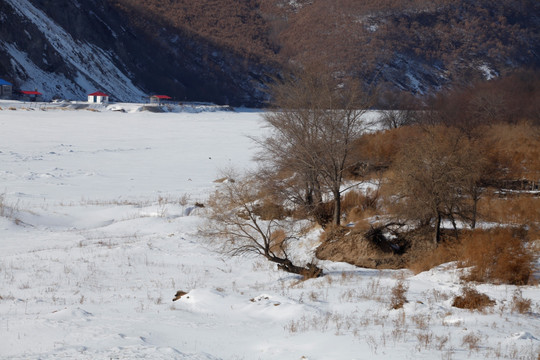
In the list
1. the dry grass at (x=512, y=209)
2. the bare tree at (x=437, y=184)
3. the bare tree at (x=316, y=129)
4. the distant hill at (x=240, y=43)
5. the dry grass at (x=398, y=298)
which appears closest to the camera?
the dry grass at (x=398, y=298)

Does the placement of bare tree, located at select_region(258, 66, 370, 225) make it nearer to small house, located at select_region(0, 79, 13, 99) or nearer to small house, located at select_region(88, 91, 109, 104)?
small house, located at select_region(0, 79, 13, 99)

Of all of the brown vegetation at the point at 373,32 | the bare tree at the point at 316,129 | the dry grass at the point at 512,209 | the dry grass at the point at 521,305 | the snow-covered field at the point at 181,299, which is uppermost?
the brown vegetation at the point at 373,32

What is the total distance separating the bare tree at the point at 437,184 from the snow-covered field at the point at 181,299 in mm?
1786

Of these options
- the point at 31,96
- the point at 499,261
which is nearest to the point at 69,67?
the point at 31,96

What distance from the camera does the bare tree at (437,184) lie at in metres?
12.4

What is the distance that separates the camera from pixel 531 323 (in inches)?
309

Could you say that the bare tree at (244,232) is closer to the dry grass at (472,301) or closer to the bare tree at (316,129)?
the bare tree at (316,129)

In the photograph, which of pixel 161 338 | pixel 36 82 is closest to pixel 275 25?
pixel 36 82

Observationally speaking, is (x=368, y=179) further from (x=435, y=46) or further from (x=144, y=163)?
(x=435, y=46)

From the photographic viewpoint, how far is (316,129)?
1622 cm

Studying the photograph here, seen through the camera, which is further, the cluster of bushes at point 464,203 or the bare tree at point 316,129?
the bare tree at point 316,129

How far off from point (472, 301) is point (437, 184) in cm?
413

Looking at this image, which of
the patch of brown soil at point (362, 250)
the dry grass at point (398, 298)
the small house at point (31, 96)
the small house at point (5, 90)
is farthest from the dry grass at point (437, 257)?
the small house at point (5, 90)

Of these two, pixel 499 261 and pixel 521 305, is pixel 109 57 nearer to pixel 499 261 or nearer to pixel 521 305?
pixel 499 261
